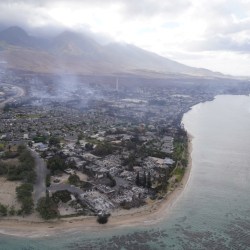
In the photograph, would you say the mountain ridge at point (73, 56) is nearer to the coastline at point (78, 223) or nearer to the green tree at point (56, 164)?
the green tree at point (56, 164)

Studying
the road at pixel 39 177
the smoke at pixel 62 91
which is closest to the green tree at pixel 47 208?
the road at pixel 39 177

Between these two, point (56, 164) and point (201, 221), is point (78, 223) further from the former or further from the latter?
point (56, 164)

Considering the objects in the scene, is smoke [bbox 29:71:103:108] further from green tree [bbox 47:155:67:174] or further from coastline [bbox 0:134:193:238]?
coastline [bbox 0:134:193:238]

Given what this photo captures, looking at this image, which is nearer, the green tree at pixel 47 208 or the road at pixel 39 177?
the green tree at pixel 47 208

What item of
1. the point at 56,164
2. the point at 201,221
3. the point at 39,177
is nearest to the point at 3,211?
the point at 39,177

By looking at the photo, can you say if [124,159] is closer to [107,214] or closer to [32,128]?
[107,214]

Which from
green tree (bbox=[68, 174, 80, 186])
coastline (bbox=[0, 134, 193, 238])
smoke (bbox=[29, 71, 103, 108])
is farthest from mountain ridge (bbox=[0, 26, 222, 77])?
coastline (bbox=[0, 134, 193, 238])

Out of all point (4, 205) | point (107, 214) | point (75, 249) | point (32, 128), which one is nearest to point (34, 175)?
point (4, 205)
